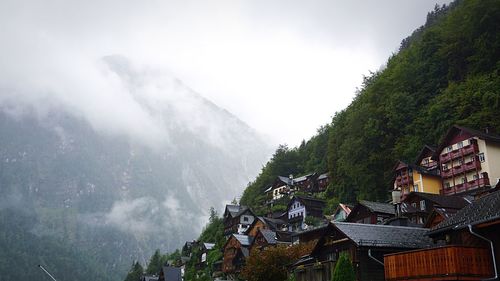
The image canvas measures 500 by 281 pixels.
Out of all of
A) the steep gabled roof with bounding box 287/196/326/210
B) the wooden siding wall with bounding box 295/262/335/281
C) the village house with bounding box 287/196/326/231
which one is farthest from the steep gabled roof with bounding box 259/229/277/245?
the wooden siding wall with bounding box 295/262/335/281

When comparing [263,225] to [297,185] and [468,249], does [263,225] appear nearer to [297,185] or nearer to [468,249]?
[297,185]

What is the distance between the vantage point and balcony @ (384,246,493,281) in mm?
23922

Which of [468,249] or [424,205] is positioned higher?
[424,205]

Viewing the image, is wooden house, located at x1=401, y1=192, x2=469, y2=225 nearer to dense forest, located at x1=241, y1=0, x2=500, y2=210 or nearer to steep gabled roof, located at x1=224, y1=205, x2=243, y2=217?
dense forest, located at x1=241, y1=0, x2=500, y2=210

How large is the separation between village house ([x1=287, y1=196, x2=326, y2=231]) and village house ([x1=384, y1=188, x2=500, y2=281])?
6612cm

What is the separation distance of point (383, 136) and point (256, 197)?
171ft

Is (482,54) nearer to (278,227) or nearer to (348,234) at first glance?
(278,227)

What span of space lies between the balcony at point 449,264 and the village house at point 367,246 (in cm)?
716

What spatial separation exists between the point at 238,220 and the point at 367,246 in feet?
234

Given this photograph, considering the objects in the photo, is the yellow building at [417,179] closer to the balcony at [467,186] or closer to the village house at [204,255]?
the balcony at [467,186]

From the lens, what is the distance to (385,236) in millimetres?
35938

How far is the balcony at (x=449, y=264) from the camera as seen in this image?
78.5 ft

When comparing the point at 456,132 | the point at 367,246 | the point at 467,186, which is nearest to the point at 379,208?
the point at 467,186

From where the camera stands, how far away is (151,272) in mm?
138750
